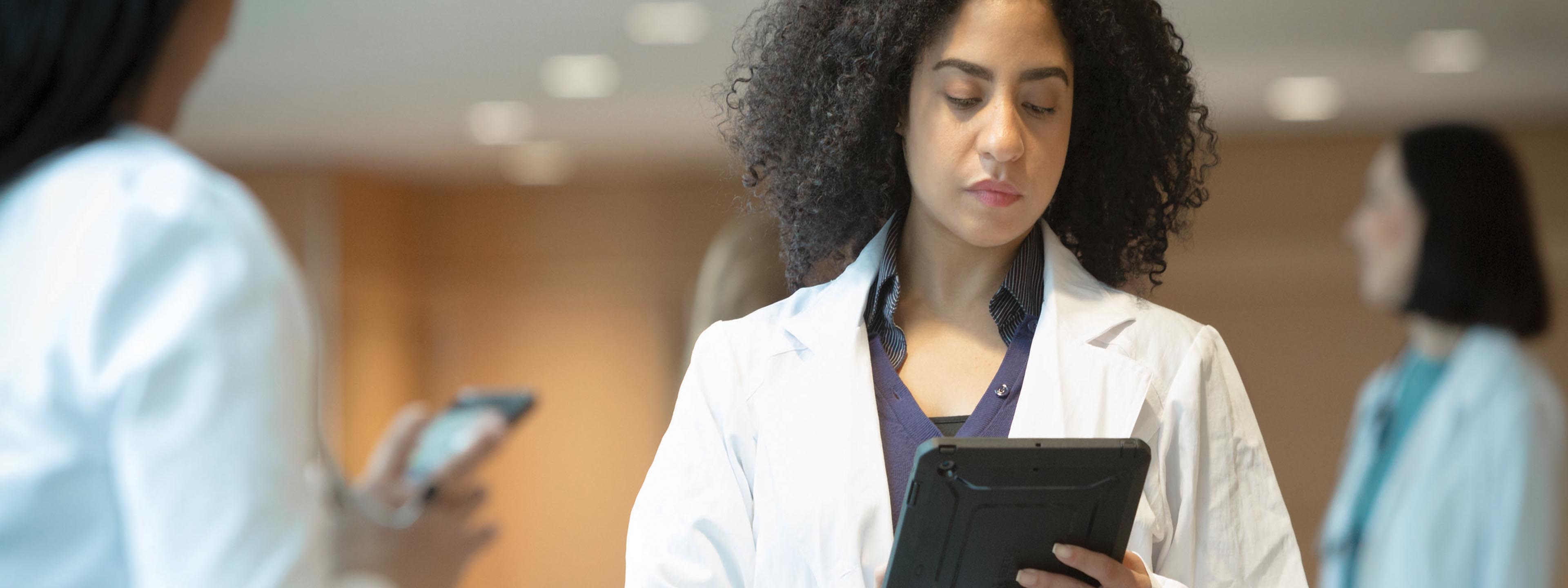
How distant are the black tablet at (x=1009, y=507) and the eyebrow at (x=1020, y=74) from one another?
369 mm

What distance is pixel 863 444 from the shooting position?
128 centimetres

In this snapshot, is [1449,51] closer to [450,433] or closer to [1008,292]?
[1008,292]

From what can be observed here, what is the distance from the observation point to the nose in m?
1.23

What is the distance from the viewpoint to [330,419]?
6.27 metres

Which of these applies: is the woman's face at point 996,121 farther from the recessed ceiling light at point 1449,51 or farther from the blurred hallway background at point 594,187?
the recessed ceiling light at point 1449,51

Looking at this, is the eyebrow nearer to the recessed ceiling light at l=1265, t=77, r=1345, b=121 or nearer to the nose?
the nose

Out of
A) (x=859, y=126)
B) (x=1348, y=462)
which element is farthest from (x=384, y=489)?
(x=859, y=126)

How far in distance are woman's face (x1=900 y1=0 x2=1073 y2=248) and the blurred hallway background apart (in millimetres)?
311

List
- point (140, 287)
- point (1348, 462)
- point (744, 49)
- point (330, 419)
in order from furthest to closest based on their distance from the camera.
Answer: point (330, 419) < point (744, 49) < point (1348, 462) < point (140, 287)

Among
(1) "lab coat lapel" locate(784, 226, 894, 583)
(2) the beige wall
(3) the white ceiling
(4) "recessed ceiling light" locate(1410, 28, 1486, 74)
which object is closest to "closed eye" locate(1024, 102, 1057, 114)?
(1) "lab coat lapel" locate(784, 226, 894, 583)

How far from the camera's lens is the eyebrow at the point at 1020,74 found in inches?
49.9

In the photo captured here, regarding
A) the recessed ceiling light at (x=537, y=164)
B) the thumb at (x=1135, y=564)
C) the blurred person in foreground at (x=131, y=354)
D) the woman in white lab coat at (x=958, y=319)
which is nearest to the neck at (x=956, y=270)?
the woman in white lab coat at (x=958, y=319)

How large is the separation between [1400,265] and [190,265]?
584mm

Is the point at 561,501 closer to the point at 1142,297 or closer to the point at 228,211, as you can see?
the point at 1142,297
